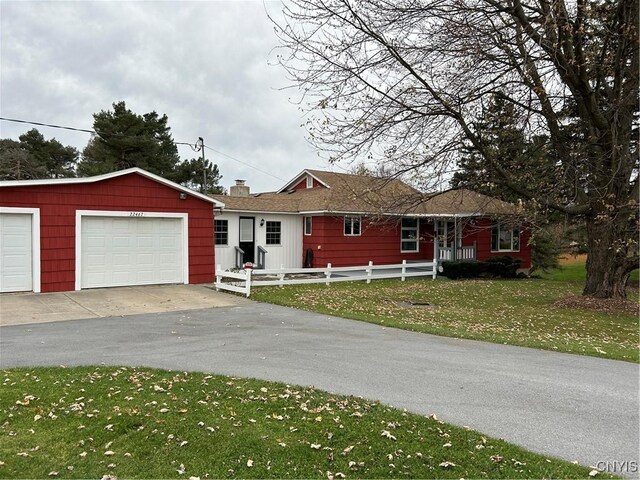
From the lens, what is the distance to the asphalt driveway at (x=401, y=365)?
4.50 meters

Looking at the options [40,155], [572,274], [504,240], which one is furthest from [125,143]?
[572,274]

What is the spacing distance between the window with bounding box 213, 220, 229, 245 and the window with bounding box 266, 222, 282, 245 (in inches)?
74.5

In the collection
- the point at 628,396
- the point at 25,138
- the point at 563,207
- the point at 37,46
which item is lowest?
the point at 628,396

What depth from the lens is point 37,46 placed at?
15.3 metres

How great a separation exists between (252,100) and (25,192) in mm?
8446

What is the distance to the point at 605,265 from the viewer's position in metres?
13.8

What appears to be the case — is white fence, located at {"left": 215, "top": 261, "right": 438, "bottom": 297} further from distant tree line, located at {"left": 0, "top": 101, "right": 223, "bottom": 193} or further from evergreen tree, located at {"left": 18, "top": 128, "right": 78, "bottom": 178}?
evergreen tree, located at {"left": 18, "top": 128, "right": 78, "bottom": 178}

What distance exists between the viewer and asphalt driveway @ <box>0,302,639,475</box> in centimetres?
450

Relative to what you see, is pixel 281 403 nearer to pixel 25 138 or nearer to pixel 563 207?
pixel 563 207

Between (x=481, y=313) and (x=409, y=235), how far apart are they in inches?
437

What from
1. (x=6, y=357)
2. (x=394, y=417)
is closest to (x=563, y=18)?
(x=394, y=417)

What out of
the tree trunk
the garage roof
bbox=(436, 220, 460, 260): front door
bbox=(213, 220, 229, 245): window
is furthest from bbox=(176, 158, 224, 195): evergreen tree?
the tree trunk

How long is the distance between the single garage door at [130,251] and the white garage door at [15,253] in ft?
4.53

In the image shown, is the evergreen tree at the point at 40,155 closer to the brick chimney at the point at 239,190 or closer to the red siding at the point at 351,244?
the brick chimney at the point at 239,190
